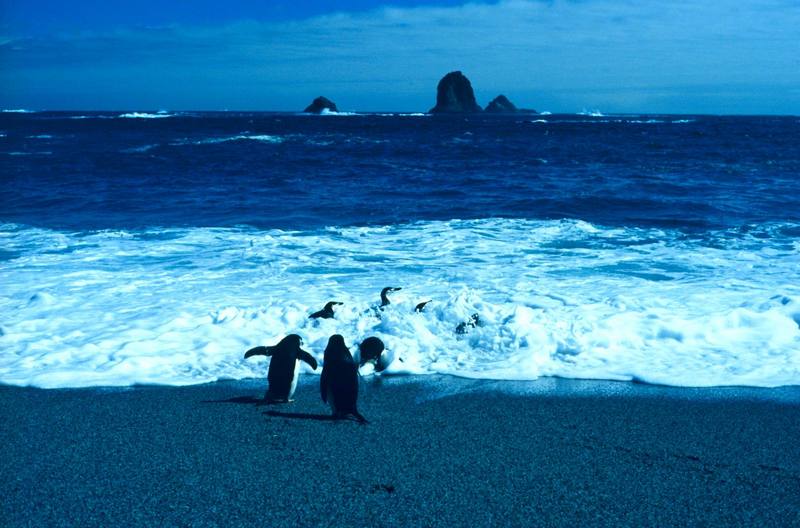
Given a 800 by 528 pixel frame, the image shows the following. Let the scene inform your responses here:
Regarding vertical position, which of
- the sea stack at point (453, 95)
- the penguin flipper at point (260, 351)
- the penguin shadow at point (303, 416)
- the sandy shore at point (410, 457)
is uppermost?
the sea stack at point (453, 95)

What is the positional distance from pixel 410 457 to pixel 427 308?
3023 mm

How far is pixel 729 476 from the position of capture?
4055 mm

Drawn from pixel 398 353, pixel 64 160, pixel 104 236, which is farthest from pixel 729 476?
pixel 64 160

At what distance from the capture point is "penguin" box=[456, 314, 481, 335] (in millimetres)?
6716

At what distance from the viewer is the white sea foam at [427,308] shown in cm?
605

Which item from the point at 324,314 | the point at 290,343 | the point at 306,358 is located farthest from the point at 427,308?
the point at 290,343

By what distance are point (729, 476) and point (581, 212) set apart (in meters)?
11.7

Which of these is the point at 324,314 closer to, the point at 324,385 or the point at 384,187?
the point at 324,385

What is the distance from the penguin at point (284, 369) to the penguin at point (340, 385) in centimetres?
30

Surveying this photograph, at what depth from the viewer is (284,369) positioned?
535 centimetres

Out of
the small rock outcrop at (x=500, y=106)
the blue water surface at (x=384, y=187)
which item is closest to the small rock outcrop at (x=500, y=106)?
the small rock outcrop at (x=500, y=106)

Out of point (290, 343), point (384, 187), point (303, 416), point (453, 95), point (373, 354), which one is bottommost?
point (303, 416)

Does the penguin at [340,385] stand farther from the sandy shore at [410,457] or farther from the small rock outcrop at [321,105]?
the small rock outcrop at [321,105]

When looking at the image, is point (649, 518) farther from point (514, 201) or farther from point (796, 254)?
point (514, 201)
